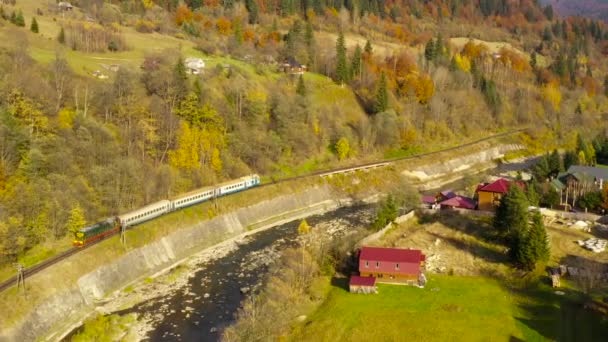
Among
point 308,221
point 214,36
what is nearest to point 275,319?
point 308,221

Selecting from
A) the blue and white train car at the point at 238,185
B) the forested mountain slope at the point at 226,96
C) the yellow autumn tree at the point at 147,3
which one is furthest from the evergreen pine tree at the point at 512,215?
the yellow autumn tree at the point at 147,3

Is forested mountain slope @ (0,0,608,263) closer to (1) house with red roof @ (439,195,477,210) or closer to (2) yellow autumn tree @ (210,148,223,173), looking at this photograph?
(2) yellow autumn tree @ (210,148,223,173)

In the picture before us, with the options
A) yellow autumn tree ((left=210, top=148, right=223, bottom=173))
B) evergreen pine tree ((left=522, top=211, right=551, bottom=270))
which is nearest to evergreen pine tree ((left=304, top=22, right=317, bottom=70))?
yellow autumn tree ((left=210, top=148, right=223, bottom=173))

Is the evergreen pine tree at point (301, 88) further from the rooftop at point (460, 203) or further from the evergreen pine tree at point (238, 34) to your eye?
the rooftop at point (460, 203)

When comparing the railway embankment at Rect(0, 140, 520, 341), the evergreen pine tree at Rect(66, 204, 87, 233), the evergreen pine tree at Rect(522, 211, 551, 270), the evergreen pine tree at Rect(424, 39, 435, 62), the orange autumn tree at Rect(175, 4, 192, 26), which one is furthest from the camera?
the orange autumn tree at Rect(175, 4, 192, 26)

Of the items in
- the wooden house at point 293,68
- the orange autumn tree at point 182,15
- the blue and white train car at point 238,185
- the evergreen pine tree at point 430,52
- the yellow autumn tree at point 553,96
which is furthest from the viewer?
the orange autumn tree at point 182,15

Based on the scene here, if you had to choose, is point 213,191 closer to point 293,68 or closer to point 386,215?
point 386,215

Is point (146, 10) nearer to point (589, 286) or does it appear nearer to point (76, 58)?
point (76, 58)
